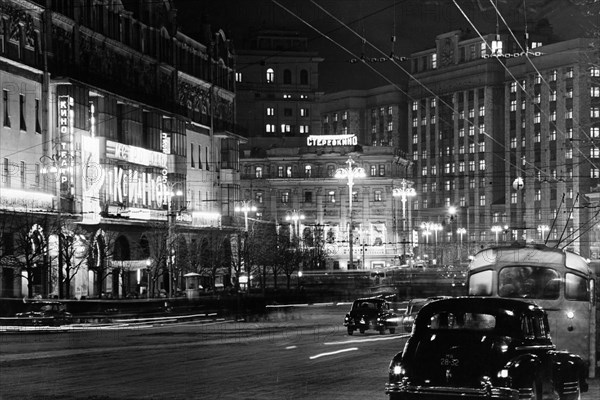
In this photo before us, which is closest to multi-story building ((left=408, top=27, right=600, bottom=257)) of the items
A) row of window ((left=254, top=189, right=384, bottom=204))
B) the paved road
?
row of window ((left=254, top=189, right=384, bottom=204))

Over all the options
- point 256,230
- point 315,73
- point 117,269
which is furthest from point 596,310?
point 315,73

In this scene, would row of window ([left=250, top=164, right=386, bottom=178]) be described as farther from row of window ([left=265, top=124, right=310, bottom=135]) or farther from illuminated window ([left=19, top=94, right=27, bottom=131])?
illuminated window ([left=19, top=94, right=27, bottom=131])

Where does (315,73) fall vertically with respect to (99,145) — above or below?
above

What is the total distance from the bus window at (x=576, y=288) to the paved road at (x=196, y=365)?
14.5ft

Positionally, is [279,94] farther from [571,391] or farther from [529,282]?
[571,391]

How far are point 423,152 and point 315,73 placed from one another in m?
24.3

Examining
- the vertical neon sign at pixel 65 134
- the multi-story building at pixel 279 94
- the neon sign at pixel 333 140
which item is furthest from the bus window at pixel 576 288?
the multi-story building at pixel 279 94

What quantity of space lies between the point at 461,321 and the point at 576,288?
1104cm

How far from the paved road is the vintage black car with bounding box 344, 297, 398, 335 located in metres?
0.63

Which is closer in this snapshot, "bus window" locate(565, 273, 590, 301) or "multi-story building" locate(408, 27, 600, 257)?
"bus window" locate(565, 273, 590, 301)

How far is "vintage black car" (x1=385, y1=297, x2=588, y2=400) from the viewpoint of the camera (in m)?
15.0

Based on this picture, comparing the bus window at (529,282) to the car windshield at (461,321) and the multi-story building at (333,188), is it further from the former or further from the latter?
the multi-story building at (333,188)

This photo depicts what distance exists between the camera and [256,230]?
338 ft

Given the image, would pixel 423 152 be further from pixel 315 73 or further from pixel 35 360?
pixel 35 360
